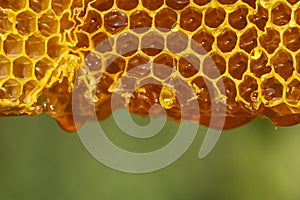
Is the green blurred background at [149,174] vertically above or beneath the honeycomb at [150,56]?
beneath

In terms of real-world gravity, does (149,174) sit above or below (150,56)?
below

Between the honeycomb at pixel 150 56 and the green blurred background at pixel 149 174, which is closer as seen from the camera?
the honeycomb at pixel 150 56

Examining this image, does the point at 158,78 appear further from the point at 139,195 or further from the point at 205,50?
the point at 139,195

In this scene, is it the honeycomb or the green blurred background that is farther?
the green blurred background

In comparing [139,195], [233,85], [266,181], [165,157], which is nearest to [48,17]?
[233,85]

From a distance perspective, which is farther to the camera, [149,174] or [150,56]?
[149,174]

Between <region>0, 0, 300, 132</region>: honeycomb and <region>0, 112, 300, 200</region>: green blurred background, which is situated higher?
<region>0, 0, 300, 132</region>: honeycomb
